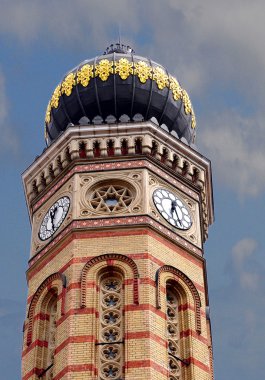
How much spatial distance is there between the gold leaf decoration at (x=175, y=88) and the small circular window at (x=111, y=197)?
3535 millimetres

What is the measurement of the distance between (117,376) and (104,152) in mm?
6662

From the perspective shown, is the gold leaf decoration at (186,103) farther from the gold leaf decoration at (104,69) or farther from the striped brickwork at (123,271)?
the gold leaf decoration at (104,69)

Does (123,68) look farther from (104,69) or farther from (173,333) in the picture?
(173,333)

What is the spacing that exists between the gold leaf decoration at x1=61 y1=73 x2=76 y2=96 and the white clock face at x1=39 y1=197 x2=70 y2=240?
11.1 ft

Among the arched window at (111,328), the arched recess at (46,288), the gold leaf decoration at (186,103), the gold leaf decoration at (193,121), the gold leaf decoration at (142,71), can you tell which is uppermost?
the gold leaf decoration at (142,71)

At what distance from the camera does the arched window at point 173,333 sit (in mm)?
24625

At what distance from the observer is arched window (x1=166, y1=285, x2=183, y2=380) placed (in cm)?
2462

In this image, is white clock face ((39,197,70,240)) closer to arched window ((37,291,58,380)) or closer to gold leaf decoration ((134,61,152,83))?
arched window ((37,291,58,380))

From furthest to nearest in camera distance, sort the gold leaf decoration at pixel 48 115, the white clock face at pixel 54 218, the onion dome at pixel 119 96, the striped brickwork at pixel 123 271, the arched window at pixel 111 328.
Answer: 1. the gold leaf decoration at pixel 48 115
2. the onion dome at pixel 119 96
3. the white clock face at pixel 54 218
4. the striped brickwork at pixel 123 271
5. the arched window at pixel 111 328

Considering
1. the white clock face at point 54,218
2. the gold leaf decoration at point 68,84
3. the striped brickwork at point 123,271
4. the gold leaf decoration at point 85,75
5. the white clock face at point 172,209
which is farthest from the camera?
the gold leaf decoration at point 68,84

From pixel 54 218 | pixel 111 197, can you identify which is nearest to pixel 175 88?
pixel 111 197

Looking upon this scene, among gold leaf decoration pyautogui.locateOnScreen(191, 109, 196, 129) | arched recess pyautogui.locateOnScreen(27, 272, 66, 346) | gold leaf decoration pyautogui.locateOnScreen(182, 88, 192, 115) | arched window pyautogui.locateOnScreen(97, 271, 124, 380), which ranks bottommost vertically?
arched window pyautogui.locateOnScreen(97, 271, 124, 380)

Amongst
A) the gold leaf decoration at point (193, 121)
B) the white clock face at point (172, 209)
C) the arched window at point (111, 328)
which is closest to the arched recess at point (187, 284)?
the arched window at point (111, 328)

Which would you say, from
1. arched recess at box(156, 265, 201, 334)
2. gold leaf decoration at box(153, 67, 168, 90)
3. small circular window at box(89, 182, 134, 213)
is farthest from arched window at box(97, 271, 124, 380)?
gold leaf decoration at box(153, 67, 168, 90)
